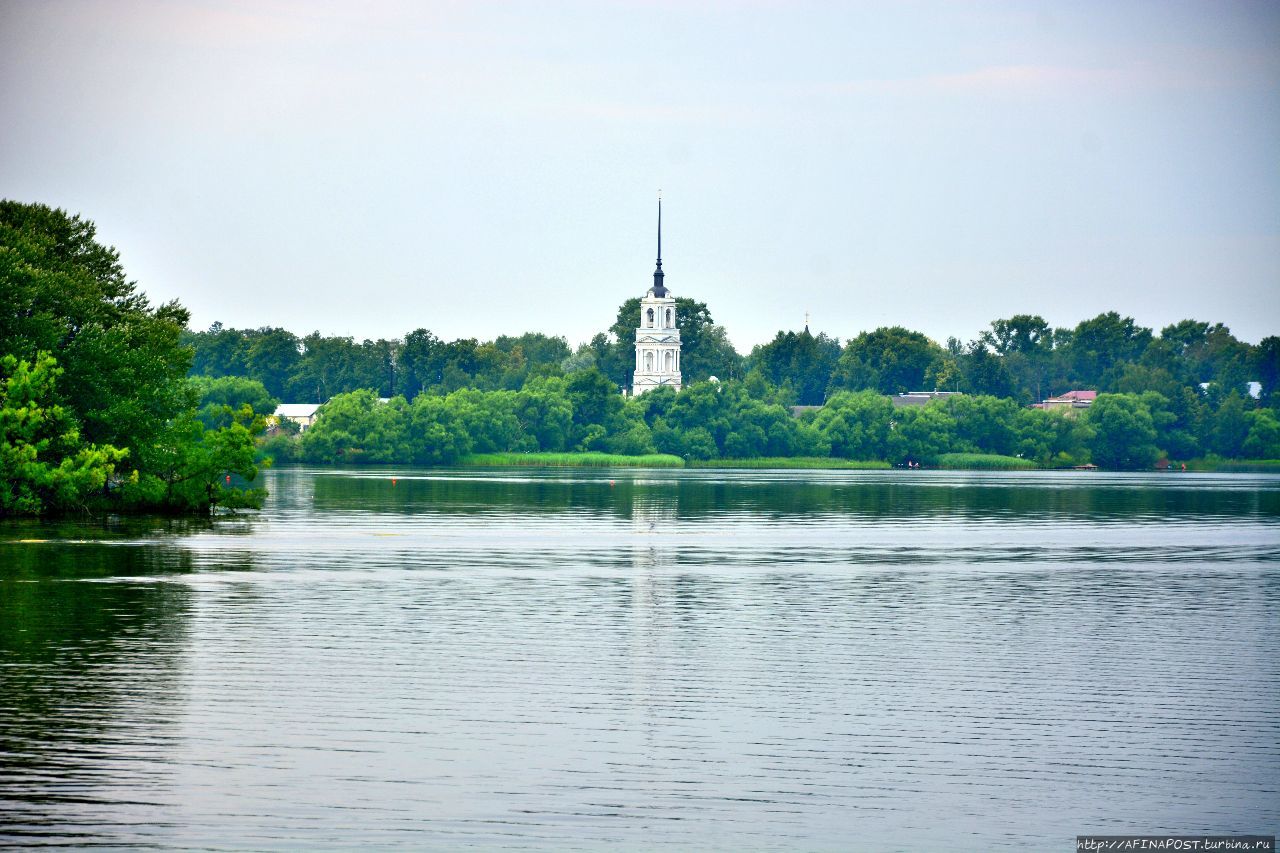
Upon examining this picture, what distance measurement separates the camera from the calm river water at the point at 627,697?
58.3 ft

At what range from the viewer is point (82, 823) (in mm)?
16953

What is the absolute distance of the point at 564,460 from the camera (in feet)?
584

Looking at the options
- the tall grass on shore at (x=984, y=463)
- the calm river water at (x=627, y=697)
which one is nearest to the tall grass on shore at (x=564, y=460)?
the tall grass on shore at (x=984, y=463)

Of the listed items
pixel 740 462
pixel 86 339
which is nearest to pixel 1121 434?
pixel 740 462

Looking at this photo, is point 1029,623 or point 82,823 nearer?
point 82,823

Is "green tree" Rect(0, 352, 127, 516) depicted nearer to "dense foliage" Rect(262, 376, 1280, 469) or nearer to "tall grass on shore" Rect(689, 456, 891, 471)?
"dense foliage" Rect(262, 376, 1280, 469)

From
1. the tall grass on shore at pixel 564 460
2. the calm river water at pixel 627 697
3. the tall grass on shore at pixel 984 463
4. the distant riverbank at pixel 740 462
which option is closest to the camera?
the calm river water at pixel 627 697

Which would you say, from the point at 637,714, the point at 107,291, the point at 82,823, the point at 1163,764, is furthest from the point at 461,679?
the point at 107,291

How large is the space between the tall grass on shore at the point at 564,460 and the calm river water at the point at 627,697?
4856 inches

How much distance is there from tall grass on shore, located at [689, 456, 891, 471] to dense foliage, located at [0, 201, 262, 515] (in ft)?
395

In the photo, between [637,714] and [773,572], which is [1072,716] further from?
[773,572]

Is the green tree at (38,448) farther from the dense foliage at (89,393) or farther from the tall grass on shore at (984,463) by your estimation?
the tall grass on shore at (984,463)

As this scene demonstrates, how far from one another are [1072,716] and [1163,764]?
308 centimetres

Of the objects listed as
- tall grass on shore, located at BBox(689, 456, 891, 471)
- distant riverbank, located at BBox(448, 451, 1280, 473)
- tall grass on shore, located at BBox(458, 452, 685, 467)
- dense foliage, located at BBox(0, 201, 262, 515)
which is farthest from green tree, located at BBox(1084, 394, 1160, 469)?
dense foliage, located at BBox(0, 201, 262, 515)
